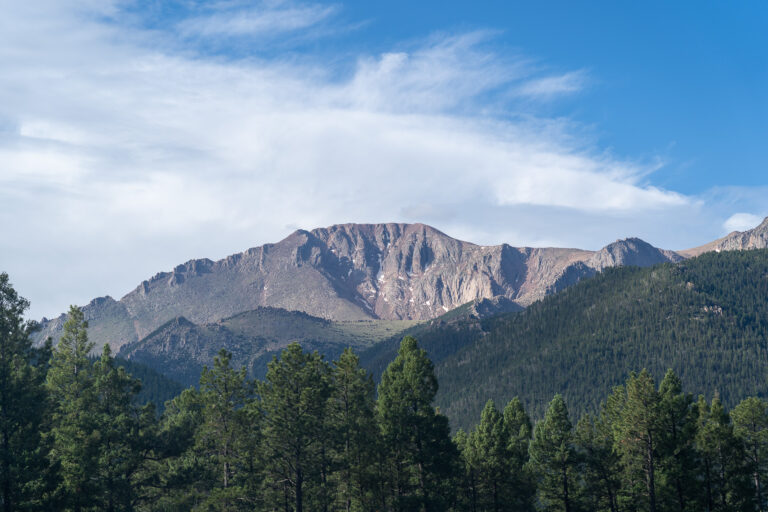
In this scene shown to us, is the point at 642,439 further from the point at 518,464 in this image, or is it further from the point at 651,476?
the point at 518,464

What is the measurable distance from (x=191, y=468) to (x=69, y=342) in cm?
1524

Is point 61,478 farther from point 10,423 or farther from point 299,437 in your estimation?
point 299,437

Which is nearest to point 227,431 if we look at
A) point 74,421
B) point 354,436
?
point 354,436

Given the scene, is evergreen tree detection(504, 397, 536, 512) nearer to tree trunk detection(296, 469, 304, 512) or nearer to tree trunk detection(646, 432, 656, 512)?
tree trunk detection(646, 432, 656, 512)

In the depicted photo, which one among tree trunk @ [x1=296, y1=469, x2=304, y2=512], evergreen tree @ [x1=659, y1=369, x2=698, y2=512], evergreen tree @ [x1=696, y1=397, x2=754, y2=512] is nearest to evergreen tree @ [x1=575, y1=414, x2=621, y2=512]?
evergreen tree @ [x1=659, y1=369, x2=698, y2=512]

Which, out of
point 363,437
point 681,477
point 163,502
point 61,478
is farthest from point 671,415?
point 61,478

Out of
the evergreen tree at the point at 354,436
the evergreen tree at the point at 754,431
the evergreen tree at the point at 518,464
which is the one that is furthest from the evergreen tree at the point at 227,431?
the evergreen tree at the point at 754,431

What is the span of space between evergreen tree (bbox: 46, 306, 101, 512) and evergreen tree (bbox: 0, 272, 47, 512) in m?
2.22

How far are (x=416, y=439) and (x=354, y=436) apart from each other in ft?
17.6

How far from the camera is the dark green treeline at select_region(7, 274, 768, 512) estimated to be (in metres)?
49.8

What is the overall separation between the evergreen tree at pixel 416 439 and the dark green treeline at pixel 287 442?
0.12 metres

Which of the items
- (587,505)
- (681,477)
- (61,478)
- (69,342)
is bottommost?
(587,505)

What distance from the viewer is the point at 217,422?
2295 inches

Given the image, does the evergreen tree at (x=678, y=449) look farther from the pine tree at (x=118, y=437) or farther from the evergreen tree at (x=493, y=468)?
the pine tree at (x=118, y=437)
